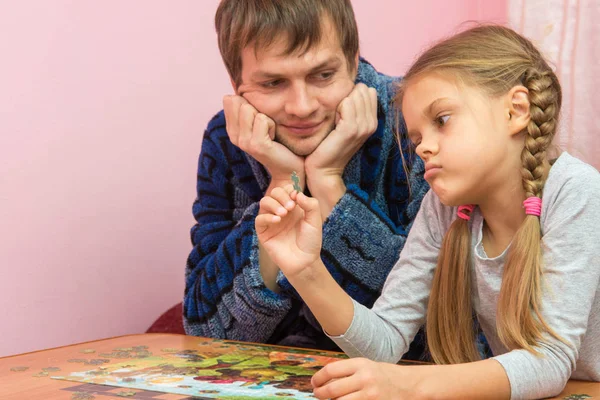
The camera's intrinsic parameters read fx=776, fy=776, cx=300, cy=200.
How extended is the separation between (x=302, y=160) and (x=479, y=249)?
52 centimetres

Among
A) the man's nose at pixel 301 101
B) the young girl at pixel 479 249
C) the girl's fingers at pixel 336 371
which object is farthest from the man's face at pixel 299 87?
the girl's fingers at pixel 336 371

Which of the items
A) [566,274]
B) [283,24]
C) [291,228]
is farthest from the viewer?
[283,24]

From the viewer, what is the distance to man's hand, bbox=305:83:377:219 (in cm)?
152

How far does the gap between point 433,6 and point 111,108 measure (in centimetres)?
109

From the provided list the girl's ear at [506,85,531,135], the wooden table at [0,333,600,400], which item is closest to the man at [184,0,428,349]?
the wooden table at [0,333,600,400]

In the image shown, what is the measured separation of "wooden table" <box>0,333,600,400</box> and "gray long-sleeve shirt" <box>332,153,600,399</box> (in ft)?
0.16

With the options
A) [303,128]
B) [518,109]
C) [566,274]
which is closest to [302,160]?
[303,128]

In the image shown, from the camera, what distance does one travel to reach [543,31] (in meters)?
1.65

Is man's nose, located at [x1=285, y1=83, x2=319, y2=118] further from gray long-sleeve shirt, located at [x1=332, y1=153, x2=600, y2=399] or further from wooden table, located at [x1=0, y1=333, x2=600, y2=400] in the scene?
wooden table, located at [x1=0, y1=333, x2=600, y2=400]

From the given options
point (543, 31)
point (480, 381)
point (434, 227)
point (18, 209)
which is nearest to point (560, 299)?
point (480, 381)

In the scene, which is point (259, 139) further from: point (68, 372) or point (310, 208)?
point (68, 372)

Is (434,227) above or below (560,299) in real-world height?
above

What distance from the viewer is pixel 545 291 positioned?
1.03 m

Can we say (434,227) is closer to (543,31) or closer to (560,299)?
(560,299)
